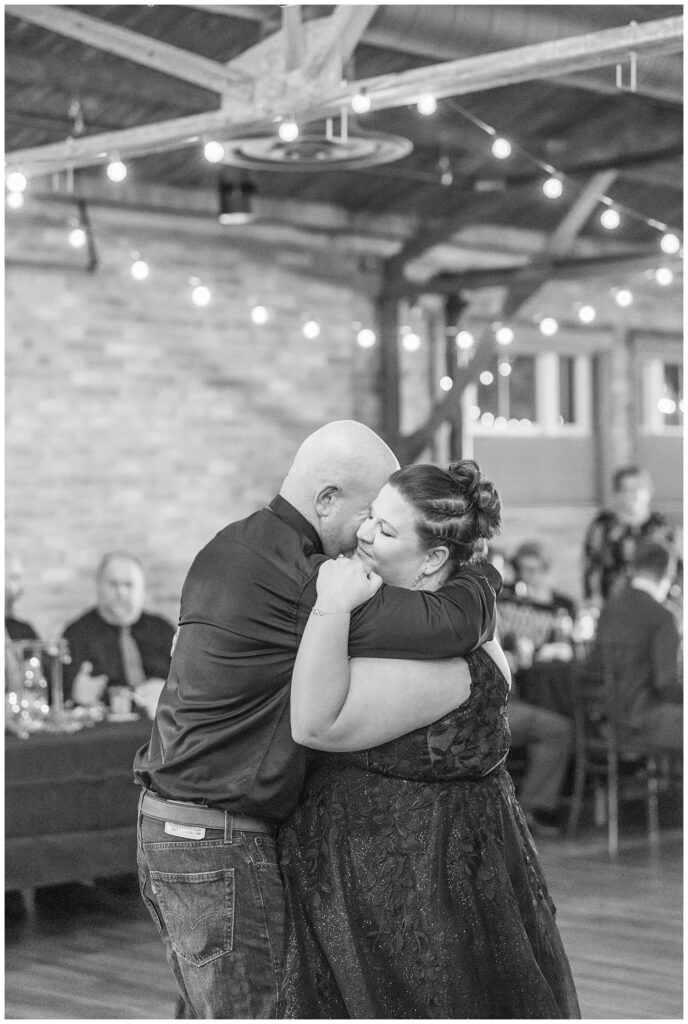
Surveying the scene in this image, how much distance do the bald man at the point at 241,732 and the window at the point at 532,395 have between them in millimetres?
8387

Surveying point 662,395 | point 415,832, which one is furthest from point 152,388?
point 415,832

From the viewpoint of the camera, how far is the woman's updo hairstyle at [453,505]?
2.57 metres

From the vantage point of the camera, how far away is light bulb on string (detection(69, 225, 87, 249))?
819cm

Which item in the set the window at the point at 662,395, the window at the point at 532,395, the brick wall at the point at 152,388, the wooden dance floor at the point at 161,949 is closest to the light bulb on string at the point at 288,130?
the wooden dance floor at the point at 161,949

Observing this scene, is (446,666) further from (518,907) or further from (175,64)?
(175,64)

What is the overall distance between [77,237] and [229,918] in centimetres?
613

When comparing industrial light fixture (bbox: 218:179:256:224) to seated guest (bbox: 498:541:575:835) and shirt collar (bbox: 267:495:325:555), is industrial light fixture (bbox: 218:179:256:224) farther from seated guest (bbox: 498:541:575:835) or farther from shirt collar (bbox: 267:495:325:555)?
shirt collar (bbox: 267:495:325:555)

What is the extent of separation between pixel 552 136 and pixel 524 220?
1401 mm

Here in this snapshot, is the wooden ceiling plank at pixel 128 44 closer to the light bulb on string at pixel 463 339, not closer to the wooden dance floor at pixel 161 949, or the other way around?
the wooden dance floor at pixel 161 949

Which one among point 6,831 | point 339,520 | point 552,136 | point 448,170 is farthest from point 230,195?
point 339,520

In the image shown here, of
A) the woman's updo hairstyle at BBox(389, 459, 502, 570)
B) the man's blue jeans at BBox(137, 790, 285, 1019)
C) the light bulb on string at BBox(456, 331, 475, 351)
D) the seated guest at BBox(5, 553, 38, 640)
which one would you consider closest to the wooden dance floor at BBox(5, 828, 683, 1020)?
the seated guest at BBox(5, 553, 38, 640)

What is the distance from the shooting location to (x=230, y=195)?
8883 millimetres

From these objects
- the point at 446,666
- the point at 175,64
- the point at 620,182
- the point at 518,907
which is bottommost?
the point at 518,907

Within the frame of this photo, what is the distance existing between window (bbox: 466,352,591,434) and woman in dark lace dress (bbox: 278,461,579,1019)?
847 cm
